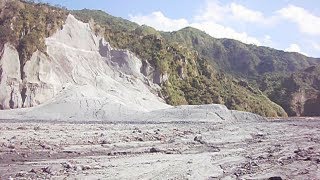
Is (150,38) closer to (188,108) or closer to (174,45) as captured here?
(174,45)

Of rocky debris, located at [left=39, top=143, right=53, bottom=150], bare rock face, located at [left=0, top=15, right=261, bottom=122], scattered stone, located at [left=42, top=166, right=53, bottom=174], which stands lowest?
scattered stone, located at [left=42, top=166, right=53, bottom=174]

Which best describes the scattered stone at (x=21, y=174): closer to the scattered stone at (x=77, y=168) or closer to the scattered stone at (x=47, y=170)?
the scattered stone at (x=47, y=170)

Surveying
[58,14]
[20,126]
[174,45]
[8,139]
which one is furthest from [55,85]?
[174,45]

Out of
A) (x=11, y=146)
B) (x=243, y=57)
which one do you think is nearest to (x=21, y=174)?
(x=11, y=146)

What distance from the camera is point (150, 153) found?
71.1 feet

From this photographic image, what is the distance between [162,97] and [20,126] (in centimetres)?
2993

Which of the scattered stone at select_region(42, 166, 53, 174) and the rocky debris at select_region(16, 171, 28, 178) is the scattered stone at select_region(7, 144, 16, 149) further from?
the rocky debris at select_region(16, 171, 28, 178)

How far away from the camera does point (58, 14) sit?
50.4 metres

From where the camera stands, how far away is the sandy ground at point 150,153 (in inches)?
650

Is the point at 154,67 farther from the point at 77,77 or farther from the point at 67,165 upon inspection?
the point at 67,165

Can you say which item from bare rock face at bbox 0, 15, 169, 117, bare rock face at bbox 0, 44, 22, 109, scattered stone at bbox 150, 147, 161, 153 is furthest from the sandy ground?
bare rock face at bbox 0, 15, 169, 117

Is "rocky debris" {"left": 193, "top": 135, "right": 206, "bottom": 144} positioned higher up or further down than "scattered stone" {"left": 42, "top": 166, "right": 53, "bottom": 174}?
higher up

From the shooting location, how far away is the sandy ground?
1652cm

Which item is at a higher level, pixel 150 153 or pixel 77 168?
pixel 150 153
